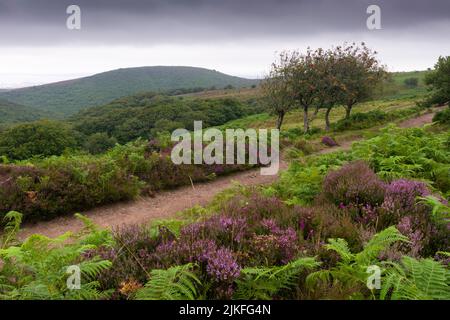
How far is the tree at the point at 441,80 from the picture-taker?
34.0 m

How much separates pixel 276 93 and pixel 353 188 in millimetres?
25495

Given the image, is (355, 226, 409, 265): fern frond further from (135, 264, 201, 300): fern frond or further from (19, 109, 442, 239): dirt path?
(19, 109, 442, 239): dirt path

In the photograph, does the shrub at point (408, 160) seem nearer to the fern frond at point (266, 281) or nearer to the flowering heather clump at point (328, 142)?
the fern frond at point (266, 281)

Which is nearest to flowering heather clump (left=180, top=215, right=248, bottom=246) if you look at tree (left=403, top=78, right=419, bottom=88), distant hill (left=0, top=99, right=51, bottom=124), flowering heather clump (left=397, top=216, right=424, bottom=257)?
flowering heather clump (left=397, top=216, right=424, bottom=257)

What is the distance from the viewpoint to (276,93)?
100 feet

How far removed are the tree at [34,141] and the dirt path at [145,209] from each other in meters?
50.1

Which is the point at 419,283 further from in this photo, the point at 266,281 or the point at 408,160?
the point at 408,160

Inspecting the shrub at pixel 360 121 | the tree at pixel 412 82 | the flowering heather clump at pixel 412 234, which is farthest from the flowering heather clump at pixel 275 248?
the tree at pixel 412 82

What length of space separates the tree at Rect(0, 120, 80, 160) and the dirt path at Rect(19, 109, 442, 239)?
50146mm

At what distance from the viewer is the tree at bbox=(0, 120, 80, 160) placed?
2224 inches

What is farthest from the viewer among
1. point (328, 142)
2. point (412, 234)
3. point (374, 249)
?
point (328, 142)

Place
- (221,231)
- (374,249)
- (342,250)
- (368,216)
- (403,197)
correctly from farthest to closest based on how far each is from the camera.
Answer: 1. (403,197)
2. (368,216)
3. (221,231)
4. (342,250)
5. (374,249)

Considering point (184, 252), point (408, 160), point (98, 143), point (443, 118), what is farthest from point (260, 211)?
point (98, 143)
